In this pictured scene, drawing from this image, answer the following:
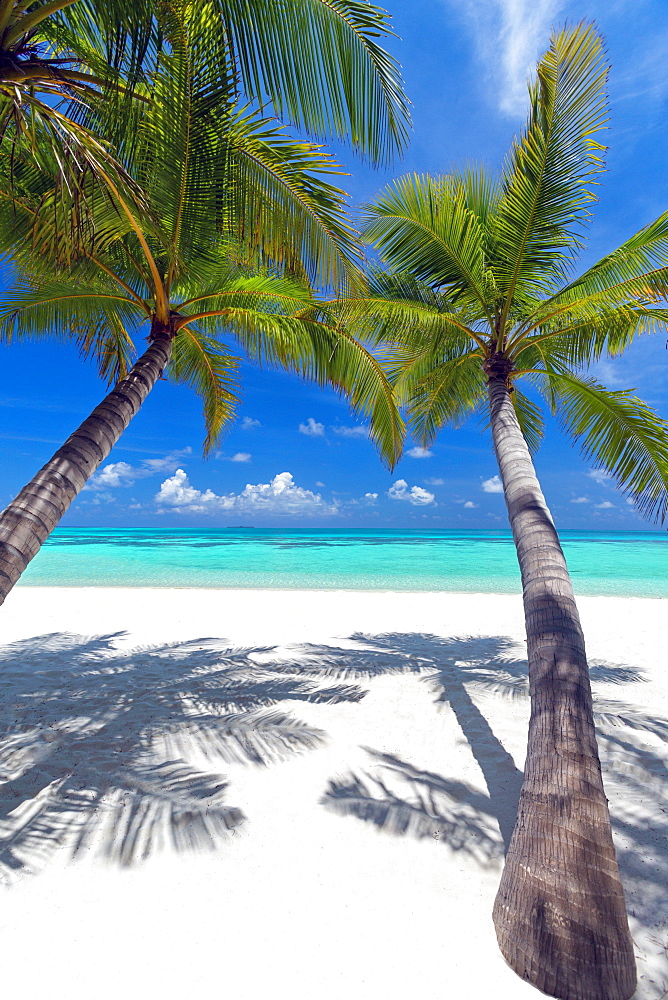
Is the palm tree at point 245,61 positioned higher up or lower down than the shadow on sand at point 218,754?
higher up

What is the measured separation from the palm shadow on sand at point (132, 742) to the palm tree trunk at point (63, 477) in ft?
4.21

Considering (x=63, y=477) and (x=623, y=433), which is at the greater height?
(x=623, y=433)

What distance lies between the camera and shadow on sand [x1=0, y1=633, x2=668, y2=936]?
2537mm

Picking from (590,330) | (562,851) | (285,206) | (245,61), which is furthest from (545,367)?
(562,851)

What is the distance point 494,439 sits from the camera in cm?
435

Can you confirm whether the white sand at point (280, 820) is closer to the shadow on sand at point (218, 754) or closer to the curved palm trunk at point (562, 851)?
the shadow on sand at point (218, 754)

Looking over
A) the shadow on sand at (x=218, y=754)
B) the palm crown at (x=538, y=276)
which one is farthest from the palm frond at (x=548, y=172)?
the shadow on sand at (x=218, y=754)

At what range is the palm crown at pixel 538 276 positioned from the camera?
14.1ft

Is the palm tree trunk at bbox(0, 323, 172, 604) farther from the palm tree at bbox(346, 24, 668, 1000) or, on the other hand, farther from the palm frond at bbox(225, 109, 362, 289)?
the palm tree at bbox(346, 24, 668, 1000)

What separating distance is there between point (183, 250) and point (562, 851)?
4.89 m

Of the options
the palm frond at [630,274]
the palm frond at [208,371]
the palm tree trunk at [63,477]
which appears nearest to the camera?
the palm tree trunk at [63,477]

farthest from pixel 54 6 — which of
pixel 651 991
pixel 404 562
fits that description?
pixel 404 562

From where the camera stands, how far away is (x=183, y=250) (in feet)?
14.0

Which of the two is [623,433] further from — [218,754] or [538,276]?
[218,754]
